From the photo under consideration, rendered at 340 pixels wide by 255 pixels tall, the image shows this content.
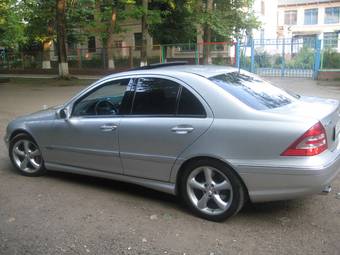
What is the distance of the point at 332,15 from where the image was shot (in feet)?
157

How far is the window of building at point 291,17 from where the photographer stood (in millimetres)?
50097

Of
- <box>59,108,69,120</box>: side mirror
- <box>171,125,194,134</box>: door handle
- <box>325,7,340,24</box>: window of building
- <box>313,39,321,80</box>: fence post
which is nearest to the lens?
<box>171,125,194,134</box>: door handle

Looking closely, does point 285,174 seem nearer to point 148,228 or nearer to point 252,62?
point 148,228

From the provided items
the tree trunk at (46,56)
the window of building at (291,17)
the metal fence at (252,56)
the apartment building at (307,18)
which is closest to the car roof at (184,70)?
the metal fence at (252,56)

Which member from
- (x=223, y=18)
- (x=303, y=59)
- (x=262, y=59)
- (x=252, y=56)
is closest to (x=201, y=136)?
(x=303, y=59)

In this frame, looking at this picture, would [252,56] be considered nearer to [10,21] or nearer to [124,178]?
[10,21]

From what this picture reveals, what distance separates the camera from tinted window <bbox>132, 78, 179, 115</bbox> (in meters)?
4.66

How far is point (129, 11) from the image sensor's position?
27516mm

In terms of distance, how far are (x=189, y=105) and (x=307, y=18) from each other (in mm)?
49017

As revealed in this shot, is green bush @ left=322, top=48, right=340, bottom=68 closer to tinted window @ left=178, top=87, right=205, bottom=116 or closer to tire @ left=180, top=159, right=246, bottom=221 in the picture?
tinted window @ left=178, top=87, right=205, bottom=116

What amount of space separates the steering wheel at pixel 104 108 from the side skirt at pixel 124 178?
28.5 inches

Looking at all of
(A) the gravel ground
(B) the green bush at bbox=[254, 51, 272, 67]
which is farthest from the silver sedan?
(B) the green bush at bbox=[254, 51, 272, 67]

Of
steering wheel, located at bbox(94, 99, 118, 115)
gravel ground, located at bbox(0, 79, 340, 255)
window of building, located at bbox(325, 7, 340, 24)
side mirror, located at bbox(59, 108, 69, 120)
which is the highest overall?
window of building, located at bbox(325, 7, 340, 24)

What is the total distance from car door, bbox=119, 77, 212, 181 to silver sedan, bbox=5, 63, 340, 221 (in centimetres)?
1
